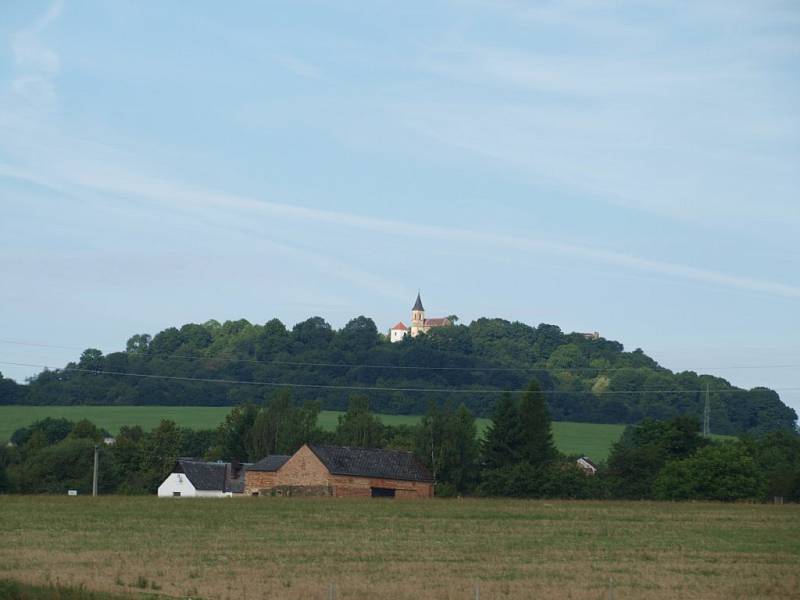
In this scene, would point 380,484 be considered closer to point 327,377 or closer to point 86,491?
point 86,491

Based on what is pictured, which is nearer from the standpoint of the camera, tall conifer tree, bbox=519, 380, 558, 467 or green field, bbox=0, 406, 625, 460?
Result: tall conifer tree, bbox=519, 380, 558, 467

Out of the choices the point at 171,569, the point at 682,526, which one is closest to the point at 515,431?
the point at 682,526

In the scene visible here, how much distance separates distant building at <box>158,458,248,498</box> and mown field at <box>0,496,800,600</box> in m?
35.5

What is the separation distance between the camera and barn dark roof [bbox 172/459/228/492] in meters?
95.4

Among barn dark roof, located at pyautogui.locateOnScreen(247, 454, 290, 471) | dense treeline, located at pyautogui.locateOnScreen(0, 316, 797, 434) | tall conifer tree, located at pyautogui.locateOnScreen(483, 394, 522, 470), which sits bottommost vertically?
barn dark roof, located at pyautogui.locateOnScreen(247, 454, 290, 471)

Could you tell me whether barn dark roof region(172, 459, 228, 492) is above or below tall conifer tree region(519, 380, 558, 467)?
below

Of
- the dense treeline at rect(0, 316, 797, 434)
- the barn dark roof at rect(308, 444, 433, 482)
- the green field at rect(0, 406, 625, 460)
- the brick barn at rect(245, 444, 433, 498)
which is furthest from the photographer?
the dense treeline at rect(0, 316, 797, 434)

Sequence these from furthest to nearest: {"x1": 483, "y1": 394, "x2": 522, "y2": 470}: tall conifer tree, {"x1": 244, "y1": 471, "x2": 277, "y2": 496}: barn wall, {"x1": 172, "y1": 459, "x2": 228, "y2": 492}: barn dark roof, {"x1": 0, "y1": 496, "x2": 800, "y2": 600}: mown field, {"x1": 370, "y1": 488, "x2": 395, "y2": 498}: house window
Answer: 1. {"x1": 172, "y1": 459, "x2": 228, "y2": 492}: barn dark roof
2. {"x1": 483, "y1": 394, "x2": 522, "y2": 470}: tall conifer tree
3. {"x1": 244, "y1": 471, "x2": 277, "y2": 496}: barn wall
4. {"x1": 370, "y1": 488, "x2": 395, "y2": 498}: house window
5. {"x1": 0, "y1": 496, "x2": 800, "y2": 600}: mown field

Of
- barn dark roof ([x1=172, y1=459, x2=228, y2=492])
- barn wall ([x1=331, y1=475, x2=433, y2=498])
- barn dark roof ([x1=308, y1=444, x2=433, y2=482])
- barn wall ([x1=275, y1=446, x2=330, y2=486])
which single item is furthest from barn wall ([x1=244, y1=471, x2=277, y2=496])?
barn dark roof ([x1=172, y1=459, x2=228, y2=492])

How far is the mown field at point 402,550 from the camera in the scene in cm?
3056

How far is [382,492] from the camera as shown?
82.9 m

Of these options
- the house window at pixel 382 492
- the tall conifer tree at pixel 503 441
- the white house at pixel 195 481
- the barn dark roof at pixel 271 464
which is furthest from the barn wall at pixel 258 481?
the tall conifer tree at pixel 503 441

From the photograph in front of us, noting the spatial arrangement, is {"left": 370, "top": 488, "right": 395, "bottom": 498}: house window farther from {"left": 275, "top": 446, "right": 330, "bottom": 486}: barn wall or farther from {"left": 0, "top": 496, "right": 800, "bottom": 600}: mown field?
{"left": 0, "top": 496, "right": 800, "bottom": 600}: mown field

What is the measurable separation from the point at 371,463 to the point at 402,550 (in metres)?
45.2
